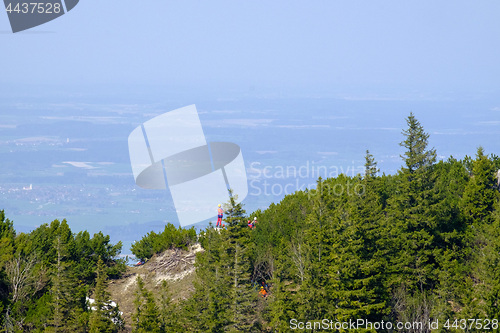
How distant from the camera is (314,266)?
3247 centimetres

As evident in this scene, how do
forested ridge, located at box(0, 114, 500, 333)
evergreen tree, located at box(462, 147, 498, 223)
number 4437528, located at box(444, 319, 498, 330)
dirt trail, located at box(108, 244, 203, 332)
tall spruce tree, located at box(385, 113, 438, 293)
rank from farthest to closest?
evergreen tree, located at box(462, 147, 498, 223) → dirt trail, located at box(108, 244, 203, 332) → tall spruce tree, located at box(385, 113, 438, 293) → forested ridge, located at box(0, 114, 500, 333) → number 4437528, located at box(444, 319, 498, 330)

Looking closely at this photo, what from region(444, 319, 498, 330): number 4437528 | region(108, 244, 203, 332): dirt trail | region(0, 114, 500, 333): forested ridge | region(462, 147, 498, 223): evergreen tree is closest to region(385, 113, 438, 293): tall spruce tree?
region(0, 114, 500, 333): forested ridge

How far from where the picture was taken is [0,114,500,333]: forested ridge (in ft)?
107

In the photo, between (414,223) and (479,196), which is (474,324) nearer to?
(414,223)

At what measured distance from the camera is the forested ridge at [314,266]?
3247 centimetres

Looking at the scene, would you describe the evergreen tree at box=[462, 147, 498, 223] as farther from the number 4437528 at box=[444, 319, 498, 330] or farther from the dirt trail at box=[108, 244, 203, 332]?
the dirt trail at box=[108, 244, 203, 332]

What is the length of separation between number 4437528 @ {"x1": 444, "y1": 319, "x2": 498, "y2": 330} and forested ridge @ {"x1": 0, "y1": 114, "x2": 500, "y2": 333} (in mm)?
299

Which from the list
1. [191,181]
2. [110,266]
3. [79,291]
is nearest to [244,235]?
[191,181]

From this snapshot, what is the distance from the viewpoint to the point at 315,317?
32.2 m

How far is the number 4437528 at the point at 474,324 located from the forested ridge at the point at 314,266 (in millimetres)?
299

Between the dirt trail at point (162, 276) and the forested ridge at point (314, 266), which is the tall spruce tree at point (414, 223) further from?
the dirt trail at point (162, 276)

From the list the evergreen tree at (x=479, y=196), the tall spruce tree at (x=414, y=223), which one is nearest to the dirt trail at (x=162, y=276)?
the tall spruce tree at (x=414, y=223)

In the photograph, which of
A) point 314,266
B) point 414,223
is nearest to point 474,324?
point 314,266

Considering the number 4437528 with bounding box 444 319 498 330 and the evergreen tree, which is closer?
the number 4437528 with bounding box 444 319 498 330
